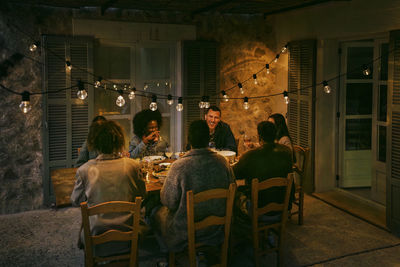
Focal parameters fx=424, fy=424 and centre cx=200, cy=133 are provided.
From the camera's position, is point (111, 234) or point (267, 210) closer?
point (111, 234)

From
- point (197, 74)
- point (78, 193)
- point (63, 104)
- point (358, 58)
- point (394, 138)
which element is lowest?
point (78, 193)

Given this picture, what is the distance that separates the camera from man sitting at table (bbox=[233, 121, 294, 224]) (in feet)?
12.5

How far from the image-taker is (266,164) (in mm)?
3820

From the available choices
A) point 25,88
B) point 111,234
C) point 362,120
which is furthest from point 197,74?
point 111,234

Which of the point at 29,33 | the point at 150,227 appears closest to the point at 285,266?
the point at 150,227

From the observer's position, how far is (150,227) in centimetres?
386

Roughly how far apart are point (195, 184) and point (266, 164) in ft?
2.93

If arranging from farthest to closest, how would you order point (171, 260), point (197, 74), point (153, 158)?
1. point (197, 74)
2. point (153, 158)
3. point (171, 260)

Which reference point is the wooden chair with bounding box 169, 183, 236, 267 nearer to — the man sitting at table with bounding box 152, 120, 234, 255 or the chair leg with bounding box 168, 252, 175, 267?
the man sitting at table with bounding box 152, 120, 234, 255

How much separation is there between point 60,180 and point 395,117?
355 cm

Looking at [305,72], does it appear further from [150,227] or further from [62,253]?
[62,253]

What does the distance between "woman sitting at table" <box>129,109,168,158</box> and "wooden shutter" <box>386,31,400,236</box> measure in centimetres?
247

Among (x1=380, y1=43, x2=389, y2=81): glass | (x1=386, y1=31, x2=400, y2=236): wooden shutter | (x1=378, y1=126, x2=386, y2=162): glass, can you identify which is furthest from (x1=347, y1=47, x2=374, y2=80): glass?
(x1=386, y1=31, x2=400, y2=236): wooden shutter

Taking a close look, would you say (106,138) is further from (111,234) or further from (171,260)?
(171,260)
